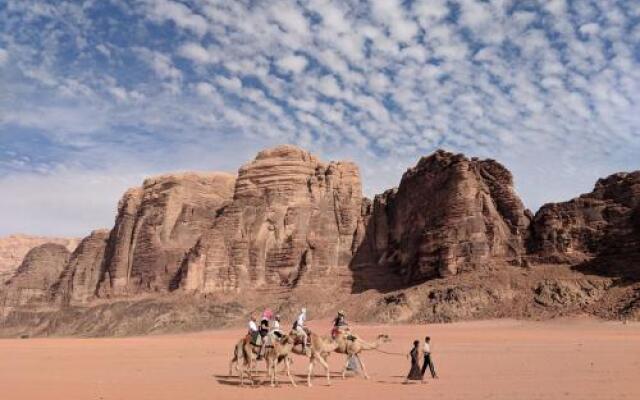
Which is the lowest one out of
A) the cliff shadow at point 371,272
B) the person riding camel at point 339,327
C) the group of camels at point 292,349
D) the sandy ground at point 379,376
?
the sandy ground at point 379,376

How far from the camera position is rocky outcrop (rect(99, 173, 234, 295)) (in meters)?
90.2

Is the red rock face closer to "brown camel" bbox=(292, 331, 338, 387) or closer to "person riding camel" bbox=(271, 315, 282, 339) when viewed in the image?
"person riding camel" bbox=(271, 315, 282, 339)

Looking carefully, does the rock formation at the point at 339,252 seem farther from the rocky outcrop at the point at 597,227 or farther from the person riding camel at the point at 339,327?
the person riding camel at the point at 339,327

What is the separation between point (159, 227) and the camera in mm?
94562

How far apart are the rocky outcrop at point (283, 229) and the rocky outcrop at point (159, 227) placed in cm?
907

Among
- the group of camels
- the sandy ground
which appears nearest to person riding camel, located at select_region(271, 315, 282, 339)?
the group of camels

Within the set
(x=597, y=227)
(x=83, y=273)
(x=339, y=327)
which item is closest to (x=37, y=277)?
(x=83, y=273)

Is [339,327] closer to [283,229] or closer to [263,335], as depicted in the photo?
[263,335]

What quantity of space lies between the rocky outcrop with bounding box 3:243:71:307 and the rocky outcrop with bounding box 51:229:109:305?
4839 millimetres

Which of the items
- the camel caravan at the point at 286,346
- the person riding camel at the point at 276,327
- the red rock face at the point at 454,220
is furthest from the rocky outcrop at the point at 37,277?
the camel caravan at the point at 286,346

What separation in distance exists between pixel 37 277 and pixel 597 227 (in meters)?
97.4

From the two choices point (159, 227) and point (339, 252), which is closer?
point (339, 252)

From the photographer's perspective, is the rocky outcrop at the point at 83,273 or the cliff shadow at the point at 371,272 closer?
the cliff shadow at the point at 371,272

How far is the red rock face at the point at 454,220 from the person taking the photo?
60031 millimetres
